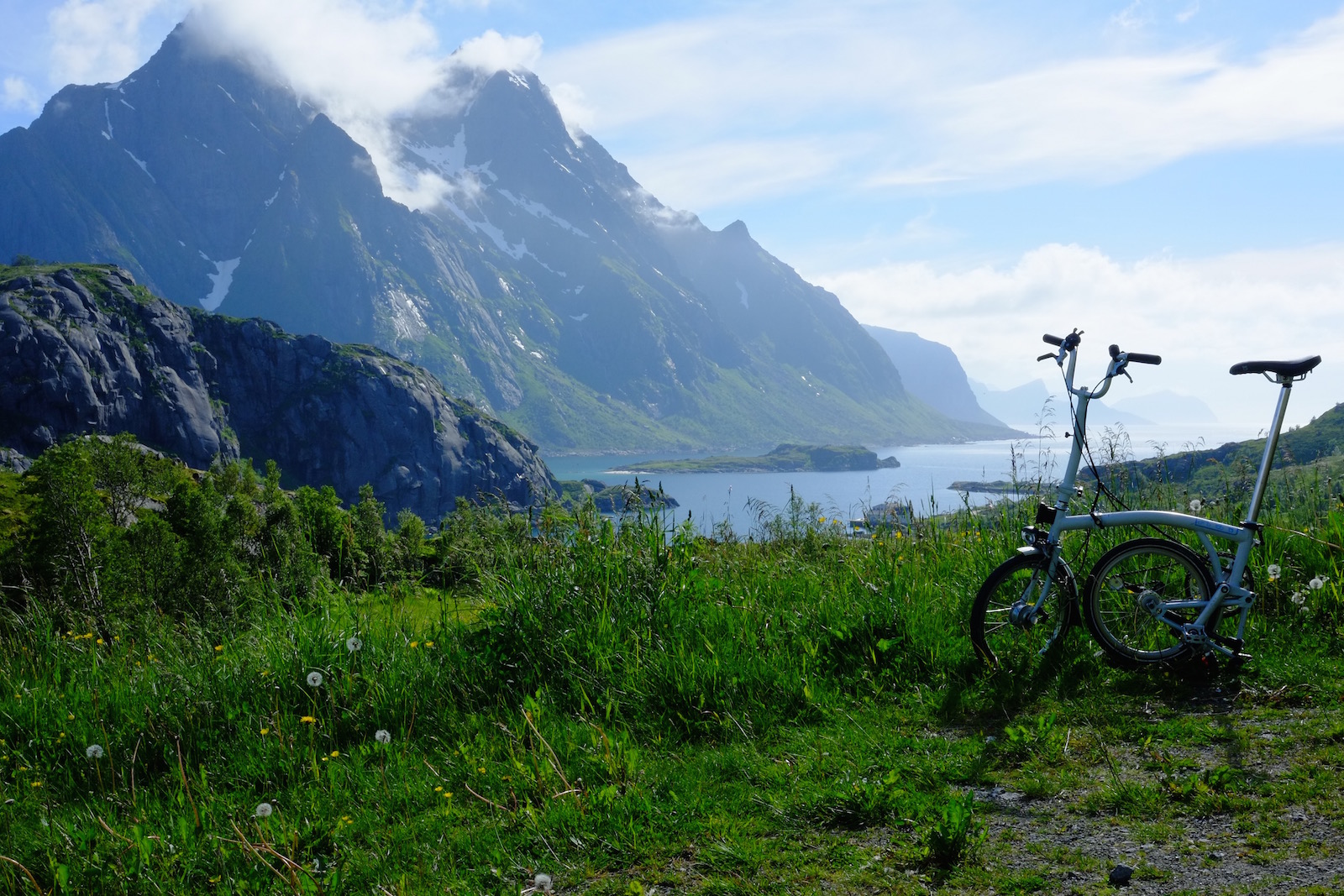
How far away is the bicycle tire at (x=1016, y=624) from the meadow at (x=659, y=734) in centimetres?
14

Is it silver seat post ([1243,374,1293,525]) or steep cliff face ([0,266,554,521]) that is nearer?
silver seat post ([1243,374,1293,525])

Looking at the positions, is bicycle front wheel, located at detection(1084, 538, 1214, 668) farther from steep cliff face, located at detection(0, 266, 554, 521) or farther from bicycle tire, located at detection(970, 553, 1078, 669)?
steep cliff face, located at detection(0, 266, 554, 521)

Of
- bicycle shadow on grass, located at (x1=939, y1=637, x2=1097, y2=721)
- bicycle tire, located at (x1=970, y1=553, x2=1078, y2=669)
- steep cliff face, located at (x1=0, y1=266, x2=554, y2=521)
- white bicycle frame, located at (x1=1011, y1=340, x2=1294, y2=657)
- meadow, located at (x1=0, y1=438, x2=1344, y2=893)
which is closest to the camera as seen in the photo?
meadow, located at (x1=0, y1=438, x2=1344, y2=893)

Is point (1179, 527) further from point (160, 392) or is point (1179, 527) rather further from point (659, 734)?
point (160, 392)

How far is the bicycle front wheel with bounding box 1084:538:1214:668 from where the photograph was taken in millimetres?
5105

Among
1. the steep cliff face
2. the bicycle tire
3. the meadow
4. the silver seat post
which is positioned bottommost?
the meadow

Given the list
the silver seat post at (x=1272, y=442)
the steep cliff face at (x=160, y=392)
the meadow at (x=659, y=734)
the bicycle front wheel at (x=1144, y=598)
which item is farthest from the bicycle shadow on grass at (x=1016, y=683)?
the steep cliff face at (x=160, y=392)

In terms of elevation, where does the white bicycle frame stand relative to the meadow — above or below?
above

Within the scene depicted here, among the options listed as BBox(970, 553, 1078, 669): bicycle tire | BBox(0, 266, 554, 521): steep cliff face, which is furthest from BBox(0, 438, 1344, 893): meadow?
BBox(0, 266, 554, 521): steep cliff face

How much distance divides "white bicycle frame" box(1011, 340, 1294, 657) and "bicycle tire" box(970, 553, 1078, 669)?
0.16ft

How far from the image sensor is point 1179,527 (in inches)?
206

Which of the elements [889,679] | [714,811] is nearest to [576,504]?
[889,679]

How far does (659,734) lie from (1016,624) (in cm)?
243

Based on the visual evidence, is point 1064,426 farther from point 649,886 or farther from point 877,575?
point 649,886
